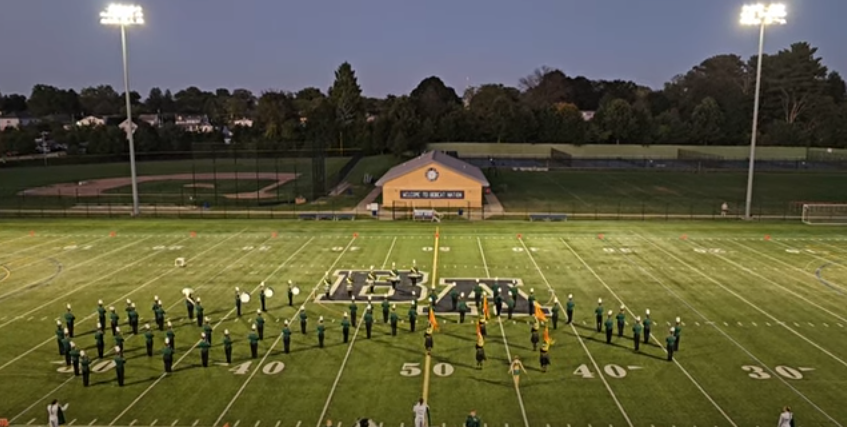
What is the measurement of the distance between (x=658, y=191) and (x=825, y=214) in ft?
52.8

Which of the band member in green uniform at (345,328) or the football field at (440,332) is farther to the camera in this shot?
the band member in green uniform at (345,328)

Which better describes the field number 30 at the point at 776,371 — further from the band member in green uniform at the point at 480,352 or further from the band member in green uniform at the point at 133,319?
the band member in green uniform at the point at 133,319

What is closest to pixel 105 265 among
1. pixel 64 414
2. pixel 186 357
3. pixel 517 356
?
pixel 186 357

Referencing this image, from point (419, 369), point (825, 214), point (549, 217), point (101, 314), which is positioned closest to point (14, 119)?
point (549, 217)

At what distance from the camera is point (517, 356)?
695 inches

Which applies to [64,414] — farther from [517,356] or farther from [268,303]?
[517,356]

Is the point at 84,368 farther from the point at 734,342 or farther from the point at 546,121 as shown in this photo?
the point at 546,121

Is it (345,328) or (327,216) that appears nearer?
(345,328)

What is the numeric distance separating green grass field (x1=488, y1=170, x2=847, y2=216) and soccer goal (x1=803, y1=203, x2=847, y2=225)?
169 centimetres

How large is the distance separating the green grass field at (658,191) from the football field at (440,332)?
12.1 meters

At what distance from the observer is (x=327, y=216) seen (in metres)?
41.6

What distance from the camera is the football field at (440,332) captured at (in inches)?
576

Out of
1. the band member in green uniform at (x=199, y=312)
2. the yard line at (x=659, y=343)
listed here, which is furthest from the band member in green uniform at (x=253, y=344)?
the yard line at (x=659, y=343)

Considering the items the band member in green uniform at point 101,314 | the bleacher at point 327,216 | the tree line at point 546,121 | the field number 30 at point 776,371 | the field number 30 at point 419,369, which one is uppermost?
the tree line at point 546,121
